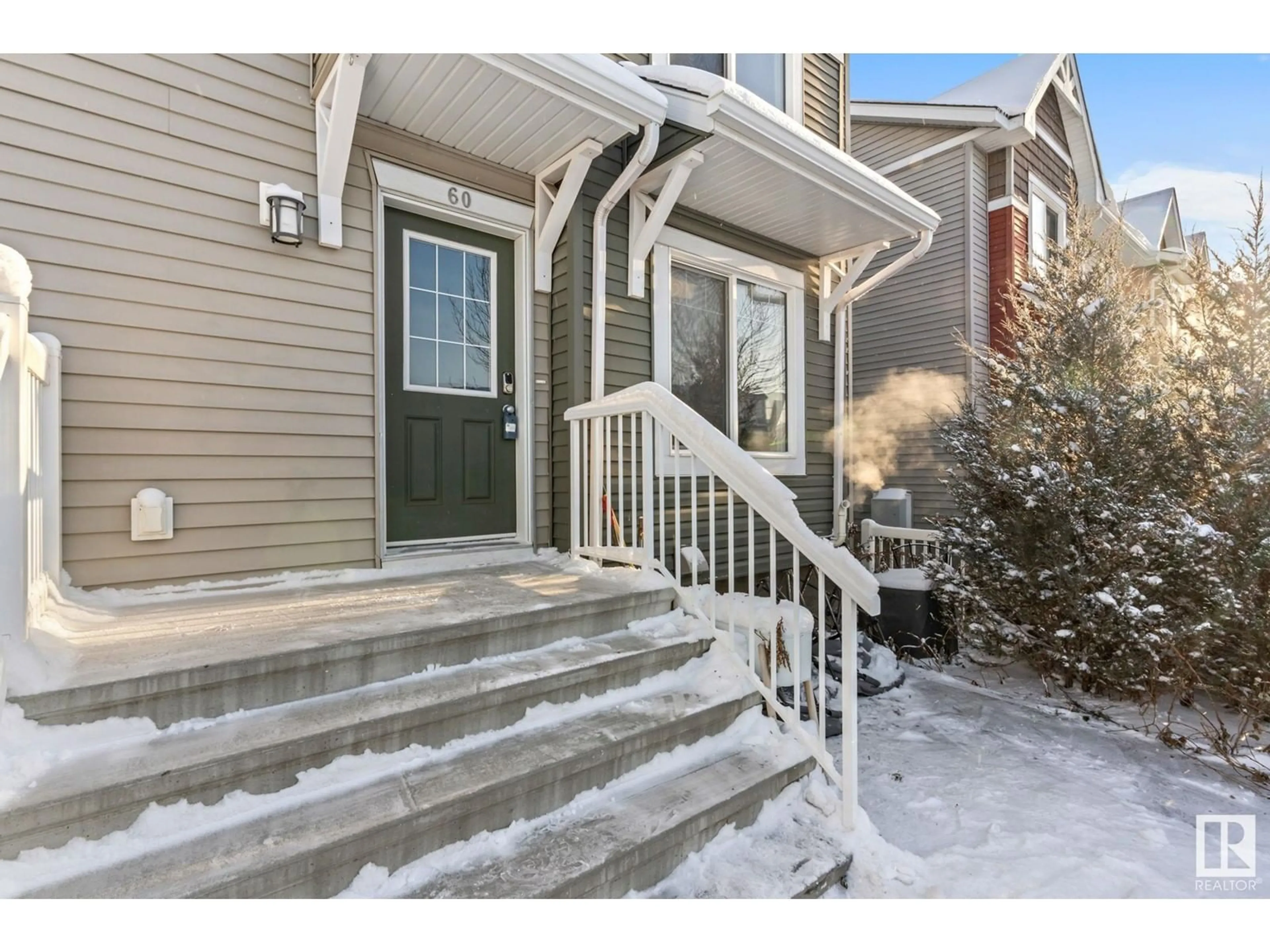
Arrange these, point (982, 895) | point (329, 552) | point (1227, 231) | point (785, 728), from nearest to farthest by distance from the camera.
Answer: point (982, 895) < point (785, 728) < point (329, 552) < point (1227, 231)

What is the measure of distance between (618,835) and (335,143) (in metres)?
3.06

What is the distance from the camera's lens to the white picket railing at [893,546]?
17.0 feet

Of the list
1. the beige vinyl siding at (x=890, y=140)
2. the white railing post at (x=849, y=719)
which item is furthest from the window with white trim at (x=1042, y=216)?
the white railing post at (x=849, y=719)

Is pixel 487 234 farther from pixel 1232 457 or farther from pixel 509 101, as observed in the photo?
pixel 1232 457

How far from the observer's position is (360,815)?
4.94 ft

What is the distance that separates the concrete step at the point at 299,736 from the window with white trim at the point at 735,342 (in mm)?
2512

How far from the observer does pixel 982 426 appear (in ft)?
13.5

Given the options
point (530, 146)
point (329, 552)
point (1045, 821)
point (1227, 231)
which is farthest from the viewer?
point (1227, 231)

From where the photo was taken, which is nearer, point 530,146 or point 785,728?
point 785,728

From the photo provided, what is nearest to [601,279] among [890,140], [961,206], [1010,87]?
[961,206]

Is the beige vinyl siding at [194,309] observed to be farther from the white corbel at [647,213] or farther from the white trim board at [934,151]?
the white trim board at [934,151]

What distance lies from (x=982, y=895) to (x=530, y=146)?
370 cm
